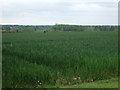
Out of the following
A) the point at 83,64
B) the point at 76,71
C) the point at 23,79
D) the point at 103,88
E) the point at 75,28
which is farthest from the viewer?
the point at 75,28

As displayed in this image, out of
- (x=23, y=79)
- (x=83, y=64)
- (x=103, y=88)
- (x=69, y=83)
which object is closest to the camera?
(x=103, y=88)

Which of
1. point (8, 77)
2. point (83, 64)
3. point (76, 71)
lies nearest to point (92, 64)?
point (83, 64)

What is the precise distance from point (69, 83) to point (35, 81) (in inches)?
48.8

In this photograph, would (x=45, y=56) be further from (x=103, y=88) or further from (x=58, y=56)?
(x=103, y=88)

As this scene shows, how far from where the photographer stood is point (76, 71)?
9789mm

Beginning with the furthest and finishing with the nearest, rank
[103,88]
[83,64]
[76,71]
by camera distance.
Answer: [83,64] < [76,71] < [103,88]

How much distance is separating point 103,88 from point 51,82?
1891 millimetres

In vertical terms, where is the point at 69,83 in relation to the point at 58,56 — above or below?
below

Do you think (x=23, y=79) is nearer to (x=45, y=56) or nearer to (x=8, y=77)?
(x=8, y=77)

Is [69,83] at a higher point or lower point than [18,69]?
lower

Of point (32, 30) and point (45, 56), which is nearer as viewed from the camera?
point (45, 56)

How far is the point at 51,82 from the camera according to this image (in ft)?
28.2

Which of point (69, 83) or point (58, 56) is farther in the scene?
point (58, 56)

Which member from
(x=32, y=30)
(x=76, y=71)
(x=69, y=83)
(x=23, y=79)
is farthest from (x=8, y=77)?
(x=32, y=30)
